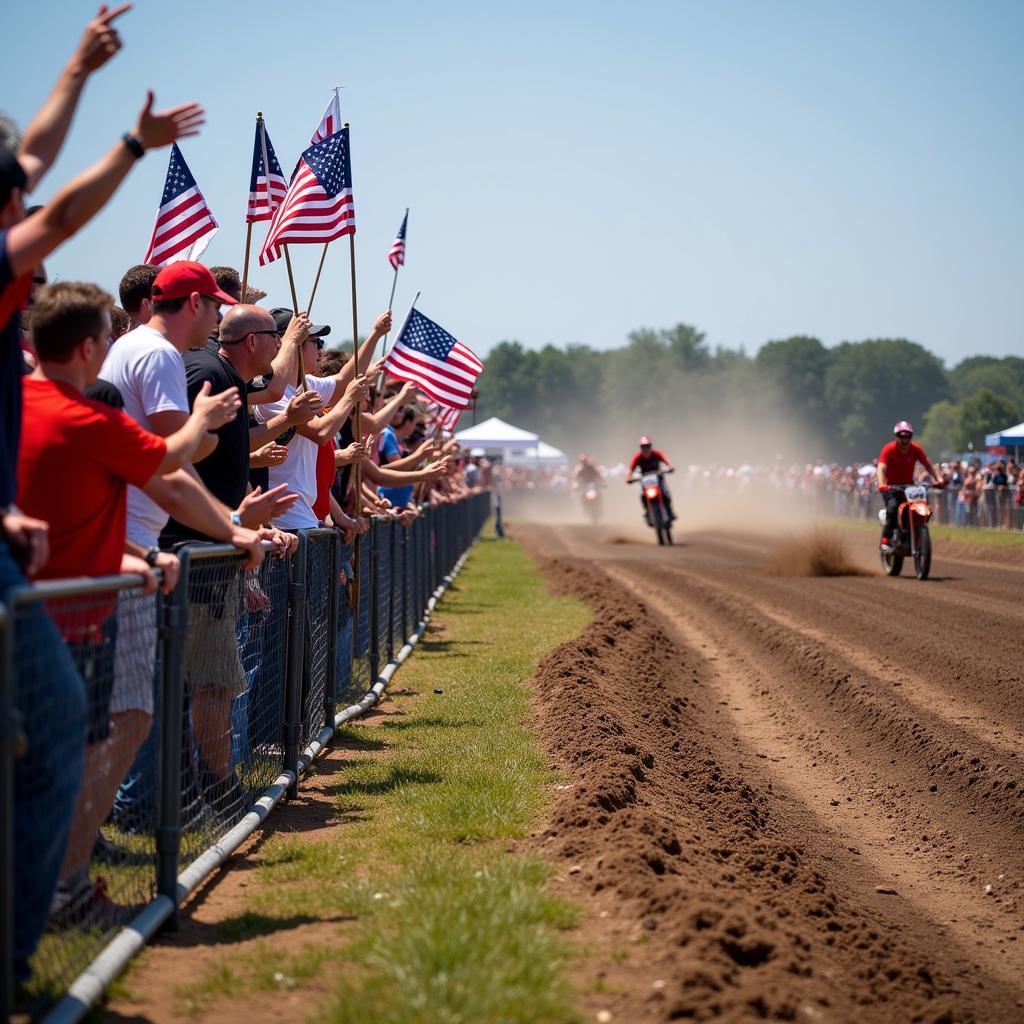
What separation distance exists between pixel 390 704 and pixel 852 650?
5.24 metres

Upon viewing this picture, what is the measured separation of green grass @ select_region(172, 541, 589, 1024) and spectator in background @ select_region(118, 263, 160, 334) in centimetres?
253

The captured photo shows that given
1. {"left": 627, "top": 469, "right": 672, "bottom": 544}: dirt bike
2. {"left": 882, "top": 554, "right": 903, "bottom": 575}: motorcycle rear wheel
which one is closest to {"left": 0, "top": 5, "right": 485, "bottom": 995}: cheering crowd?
{"left": 882, "top": 554, "right": 903, "bottom": 575}: motorcycle rear wheel

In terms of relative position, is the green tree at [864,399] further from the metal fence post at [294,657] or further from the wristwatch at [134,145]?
the wristwatch at [134,145]

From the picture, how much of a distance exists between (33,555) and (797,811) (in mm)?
A: 5479

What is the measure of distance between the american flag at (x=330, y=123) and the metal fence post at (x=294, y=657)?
16.7ft

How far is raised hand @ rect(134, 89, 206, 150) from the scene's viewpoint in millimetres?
4676

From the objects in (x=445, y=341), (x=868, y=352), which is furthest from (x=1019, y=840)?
(x=868, y=352)

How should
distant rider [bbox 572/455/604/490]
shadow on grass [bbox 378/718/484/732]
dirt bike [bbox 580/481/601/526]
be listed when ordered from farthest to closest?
dirt bike [bbox 580/481/601/526] < distant rider [bbox 572/455/604/490] < shadow on grass [bbox 378/718/484/732]

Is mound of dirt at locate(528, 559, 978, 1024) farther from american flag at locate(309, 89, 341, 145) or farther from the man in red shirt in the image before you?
american flag at locate(309, 89, 341, 145)

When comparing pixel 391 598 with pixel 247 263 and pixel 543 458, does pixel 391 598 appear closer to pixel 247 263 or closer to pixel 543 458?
pixel 247 263

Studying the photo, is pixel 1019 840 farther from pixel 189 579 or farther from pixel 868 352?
pixel 868 352

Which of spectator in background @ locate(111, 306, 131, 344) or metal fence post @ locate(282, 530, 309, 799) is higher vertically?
spectator in background @ locate(111, 306, 131, 344)

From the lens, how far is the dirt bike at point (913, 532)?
2138cm

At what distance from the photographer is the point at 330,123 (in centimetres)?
1203
